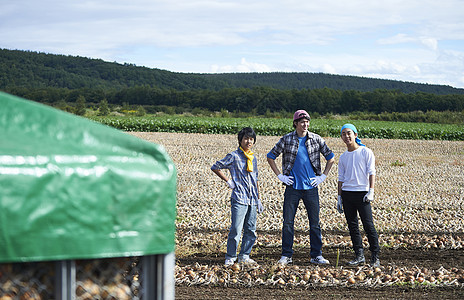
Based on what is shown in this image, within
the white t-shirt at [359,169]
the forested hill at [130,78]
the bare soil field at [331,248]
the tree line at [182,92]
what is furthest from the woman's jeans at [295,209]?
the forested hill at [130,78]

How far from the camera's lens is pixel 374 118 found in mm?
62094

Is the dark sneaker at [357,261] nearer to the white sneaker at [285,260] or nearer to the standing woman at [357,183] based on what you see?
the standing woman at [357,183]

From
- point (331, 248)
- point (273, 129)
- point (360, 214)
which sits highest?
point (273, 129)

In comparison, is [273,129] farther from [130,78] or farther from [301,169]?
[130,78]

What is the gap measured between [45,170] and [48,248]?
256 mm

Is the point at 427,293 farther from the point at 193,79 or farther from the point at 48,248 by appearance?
the point at 193,79

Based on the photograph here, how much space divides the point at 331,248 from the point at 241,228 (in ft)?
6.33

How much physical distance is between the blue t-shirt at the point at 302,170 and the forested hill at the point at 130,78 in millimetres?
107191

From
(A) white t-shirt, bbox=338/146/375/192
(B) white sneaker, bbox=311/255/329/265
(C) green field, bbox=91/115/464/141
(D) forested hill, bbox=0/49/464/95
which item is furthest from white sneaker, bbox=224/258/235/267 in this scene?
(D) forested hill, bbox=0/49/464/95

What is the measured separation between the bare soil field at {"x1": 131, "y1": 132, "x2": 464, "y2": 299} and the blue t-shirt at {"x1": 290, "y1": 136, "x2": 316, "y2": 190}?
97 cm

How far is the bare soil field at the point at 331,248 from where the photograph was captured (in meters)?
5.55

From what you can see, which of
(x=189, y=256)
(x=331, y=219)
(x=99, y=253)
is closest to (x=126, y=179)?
(x=99, y=253)

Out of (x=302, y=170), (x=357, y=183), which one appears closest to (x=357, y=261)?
(x=357, y=183)

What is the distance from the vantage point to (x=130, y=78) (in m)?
124
